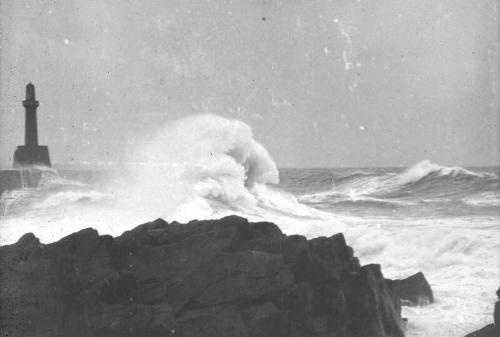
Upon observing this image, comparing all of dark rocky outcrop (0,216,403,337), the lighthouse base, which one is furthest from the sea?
the lighthouse base

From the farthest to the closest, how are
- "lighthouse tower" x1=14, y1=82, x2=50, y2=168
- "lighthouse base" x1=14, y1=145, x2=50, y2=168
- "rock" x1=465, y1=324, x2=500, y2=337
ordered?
"lighthouse base" x1=14, y1=145, x2=50, y2=168, "lighthouse tower" x1=14, y1=82, x2=50, y2=168, "rock" x1=465, y1=324, x2=500, y2=337

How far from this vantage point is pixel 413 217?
56.6 feet

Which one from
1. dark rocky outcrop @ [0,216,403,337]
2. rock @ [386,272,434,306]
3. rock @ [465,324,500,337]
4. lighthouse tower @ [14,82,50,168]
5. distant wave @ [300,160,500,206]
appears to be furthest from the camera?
lighthouse tower @ [14,82,50,168]

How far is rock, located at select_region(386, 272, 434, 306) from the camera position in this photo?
7.22 meters

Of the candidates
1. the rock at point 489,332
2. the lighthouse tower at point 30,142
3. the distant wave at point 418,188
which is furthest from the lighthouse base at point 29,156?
the rock at point 489,332

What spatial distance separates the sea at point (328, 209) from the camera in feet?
30.1

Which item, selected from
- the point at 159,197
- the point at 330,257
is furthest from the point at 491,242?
the point at 159,197

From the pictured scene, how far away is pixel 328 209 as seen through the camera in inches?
841

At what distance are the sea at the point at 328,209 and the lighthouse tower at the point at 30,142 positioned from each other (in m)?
8.01

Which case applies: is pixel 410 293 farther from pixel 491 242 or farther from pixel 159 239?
pixel 491 242

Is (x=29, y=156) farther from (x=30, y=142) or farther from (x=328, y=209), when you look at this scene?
(x=328, y=209)

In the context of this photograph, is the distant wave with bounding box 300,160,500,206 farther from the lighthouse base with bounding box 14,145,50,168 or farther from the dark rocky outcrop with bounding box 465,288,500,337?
the lighthouse base with bounding box 14,145,50,168

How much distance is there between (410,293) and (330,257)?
1941 mm

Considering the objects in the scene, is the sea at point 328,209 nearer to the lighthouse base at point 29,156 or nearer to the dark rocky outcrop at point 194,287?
the dark rocky outcrop at point 194,287
